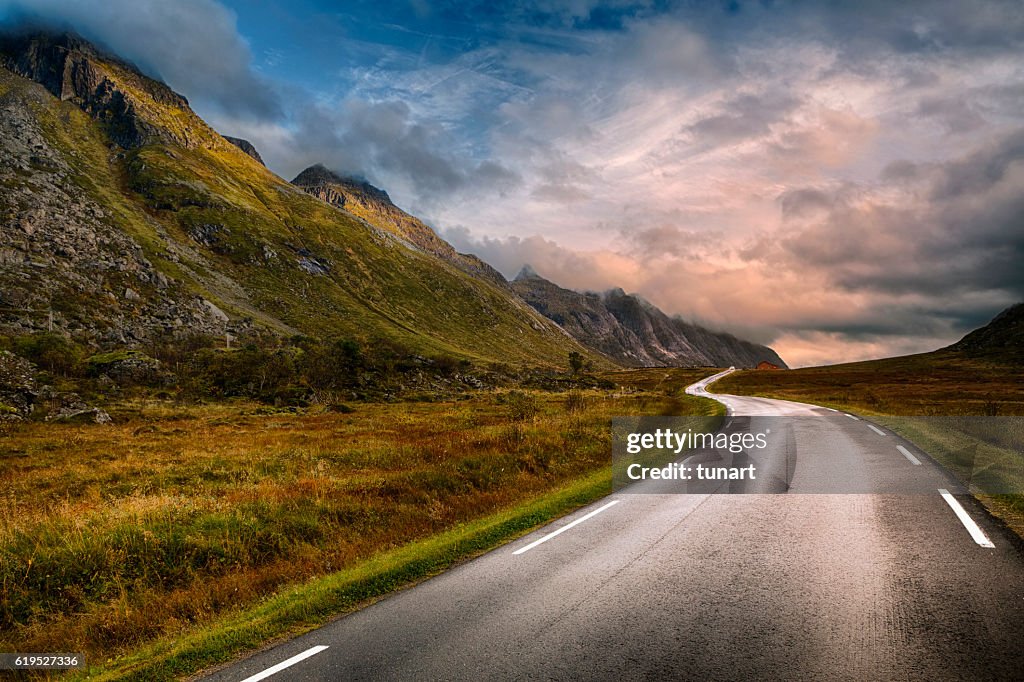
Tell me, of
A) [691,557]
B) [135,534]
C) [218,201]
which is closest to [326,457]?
[135,534]

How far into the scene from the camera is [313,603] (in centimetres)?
751

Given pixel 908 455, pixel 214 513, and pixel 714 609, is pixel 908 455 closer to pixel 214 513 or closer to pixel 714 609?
pixel 714 609

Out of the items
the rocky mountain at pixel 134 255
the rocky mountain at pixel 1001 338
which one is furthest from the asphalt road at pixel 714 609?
the rocky mountain at pixel 1001 338

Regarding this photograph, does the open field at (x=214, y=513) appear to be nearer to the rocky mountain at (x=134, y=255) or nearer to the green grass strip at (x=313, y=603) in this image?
the green grass strip at (x=313, y=603)

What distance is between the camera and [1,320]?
239ft

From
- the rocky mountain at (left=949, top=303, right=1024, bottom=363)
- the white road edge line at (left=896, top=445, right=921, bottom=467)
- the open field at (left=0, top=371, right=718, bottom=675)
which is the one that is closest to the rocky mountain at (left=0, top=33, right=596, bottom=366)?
the open field at (left=0, top=371, right=718, bottom=675)

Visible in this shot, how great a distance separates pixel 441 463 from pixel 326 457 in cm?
693

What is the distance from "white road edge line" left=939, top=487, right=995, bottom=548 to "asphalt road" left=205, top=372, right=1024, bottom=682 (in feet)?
0.17

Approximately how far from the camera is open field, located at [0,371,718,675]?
857 cm

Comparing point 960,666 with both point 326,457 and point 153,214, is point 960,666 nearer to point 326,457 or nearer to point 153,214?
point 326,457

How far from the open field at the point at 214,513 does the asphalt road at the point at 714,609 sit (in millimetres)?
3149

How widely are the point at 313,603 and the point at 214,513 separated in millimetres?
5756

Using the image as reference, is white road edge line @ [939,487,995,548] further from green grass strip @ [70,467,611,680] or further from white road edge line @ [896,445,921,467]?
green grass strip @ [70,467,611,680]

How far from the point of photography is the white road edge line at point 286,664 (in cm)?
549
